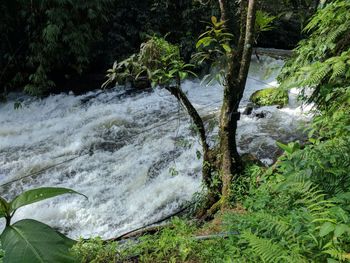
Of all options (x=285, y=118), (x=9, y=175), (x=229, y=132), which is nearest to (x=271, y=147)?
(x=285, y=118)

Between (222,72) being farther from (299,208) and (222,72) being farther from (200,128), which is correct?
(299,208)

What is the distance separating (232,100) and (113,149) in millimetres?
3007

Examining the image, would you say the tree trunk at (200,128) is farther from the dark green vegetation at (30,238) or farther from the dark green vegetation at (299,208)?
the dark green vegetation at (30,238)

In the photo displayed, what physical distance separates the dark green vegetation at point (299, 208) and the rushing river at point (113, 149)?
941 mm

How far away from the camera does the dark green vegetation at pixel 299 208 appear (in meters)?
1.68

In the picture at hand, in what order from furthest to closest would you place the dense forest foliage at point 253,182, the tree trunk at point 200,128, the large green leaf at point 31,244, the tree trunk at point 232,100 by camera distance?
1. the tree trunk at point 200,128
2. the tree trunk at point 232,100
3. the dense forest foliage at point 253,182
4. the large green leaf at point 31,244

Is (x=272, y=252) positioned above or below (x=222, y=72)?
below

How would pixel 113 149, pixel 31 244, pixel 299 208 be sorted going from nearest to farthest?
pixel 31 244
pixel 299 208
pixel 113 149

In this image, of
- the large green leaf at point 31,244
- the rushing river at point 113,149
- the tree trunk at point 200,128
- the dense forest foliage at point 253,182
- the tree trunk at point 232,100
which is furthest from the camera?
the rushing river at point 113,149

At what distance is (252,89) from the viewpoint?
325 inches

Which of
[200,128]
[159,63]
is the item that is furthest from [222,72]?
[200,128]

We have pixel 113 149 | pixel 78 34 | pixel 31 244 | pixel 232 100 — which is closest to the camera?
pixel 31 244

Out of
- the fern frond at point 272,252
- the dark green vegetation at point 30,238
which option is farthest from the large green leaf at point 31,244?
the fern frond at point 272,252

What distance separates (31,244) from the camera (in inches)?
44.9
